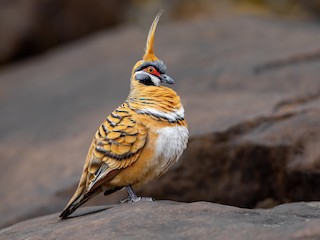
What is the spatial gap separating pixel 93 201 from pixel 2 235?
96.2 inches

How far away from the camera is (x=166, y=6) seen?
17.7 metres

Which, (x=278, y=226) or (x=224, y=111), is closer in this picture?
(x=278, y=226)

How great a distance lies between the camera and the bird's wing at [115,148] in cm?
630

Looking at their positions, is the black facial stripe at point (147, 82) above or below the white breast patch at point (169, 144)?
above

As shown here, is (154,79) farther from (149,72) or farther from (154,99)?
(154,99)

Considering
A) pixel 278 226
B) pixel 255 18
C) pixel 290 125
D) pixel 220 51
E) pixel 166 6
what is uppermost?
pixel 166 6

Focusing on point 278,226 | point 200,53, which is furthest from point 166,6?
point 278,226

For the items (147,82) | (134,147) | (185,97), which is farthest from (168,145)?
(185,97)

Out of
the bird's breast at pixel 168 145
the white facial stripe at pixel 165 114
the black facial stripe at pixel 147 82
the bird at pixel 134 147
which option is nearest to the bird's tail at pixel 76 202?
the bird at pixel 134 147

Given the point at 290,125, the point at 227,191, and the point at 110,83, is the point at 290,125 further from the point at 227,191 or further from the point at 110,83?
the point at 110,83

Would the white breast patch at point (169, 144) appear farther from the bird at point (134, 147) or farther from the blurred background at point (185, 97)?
the blurred background at point (185, 97)

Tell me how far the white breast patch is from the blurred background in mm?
1892

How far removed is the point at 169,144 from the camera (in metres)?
6.28

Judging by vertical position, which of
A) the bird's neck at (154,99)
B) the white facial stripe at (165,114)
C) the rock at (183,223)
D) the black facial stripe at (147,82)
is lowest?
the rock at (183,223)
